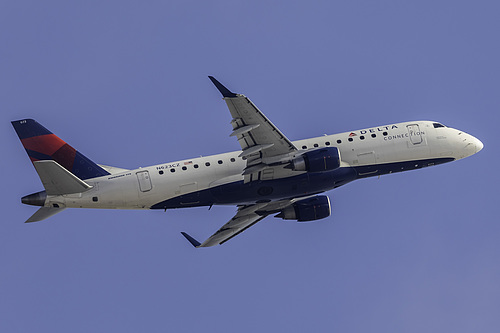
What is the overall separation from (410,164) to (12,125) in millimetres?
31810

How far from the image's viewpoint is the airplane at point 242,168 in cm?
6225

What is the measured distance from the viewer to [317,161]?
6306 cm

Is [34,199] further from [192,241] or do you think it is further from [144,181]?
[192,241]

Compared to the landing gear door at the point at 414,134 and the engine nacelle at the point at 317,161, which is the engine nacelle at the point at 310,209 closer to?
the engine nacelle at the point at 317,161

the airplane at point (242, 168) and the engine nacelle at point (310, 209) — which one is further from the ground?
the airplane at point (242, 168)

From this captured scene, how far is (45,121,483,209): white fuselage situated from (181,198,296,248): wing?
4.63m

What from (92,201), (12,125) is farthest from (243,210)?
(12,125)

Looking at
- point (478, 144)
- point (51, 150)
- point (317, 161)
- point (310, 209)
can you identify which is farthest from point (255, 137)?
point (478, 144)

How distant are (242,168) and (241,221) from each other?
27.0 feet

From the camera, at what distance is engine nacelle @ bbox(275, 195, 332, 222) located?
71.3 meters

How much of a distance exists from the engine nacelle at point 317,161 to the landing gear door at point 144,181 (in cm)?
1116

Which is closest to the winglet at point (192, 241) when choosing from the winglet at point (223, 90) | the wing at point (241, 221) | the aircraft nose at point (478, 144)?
the wing at point (241, 221)

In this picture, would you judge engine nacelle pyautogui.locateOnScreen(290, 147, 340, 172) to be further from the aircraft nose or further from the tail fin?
the tail fin

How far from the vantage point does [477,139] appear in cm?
7156
